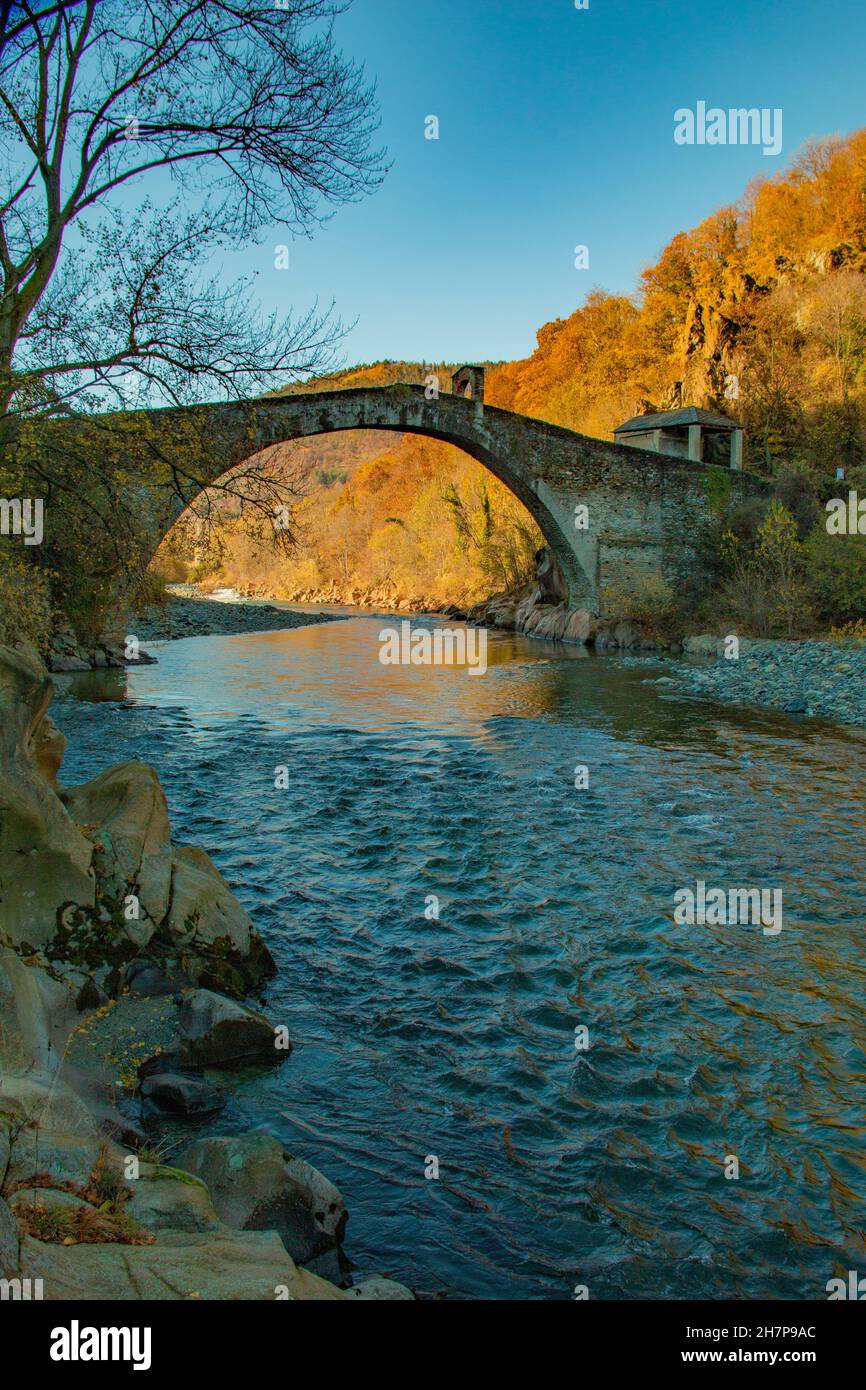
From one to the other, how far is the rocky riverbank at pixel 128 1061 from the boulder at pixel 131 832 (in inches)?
0.6

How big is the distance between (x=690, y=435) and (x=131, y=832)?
2933 cm

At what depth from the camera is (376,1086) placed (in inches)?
199

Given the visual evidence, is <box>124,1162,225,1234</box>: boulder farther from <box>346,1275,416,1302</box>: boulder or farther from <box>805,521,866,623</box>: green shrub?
<box>805,521,866,623</box>: green shrub

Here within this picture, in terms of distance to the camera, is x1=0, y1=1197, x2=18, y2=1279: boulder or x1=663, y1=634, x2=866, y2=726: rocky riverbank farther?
x1=663, y1=634, x2=866, y2=726: rocky riverbank

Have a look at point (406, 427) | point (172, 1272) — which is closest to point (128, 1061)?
point (172, 1272)

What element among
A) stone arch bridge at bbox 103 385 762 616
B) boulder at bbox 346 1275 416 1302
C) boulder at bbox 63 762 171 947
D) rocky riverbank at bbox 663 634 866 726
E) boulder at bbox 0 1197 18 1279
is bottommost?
boulder at bbox 346 1275 416 1302

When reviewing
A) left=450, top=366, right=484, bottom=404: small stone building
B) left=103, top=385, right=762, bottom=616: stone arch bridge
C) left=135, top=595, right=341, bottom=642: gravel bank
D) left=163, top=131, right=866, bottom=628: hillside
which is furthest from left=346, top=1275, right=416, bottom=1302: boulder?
left=135, top=595, right=341, bottom=642: gravel bank

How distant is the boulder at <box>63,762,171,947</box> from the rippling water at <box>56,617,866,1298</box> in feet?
3.48

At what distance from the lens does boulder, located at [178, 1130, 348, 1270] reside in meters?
3.67

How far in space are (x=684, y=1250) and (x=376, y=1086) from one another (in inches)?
72.6

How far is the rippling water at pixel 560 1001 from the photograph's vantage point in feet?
12.9

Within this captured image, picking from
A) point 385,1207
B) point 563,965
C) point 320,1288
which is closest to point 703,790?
point 563,965
